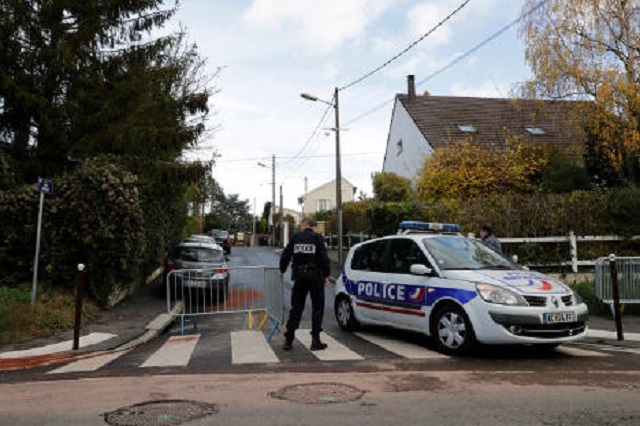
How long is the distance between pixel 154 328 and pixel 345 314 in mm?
3552

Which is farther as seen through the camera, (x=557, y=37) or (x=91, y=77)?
(x=557, y=37)

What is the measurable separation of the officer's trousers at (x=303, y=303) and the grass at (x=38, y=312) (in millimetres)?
4397

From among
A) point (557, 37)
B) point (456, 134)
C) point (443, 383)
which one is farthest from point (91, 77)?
point (456, 134)

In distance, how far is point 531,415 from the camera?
4219mm

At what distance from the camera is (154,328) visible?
10.1 meters

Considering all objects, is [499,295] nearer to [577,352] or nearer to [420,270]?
[420,270]

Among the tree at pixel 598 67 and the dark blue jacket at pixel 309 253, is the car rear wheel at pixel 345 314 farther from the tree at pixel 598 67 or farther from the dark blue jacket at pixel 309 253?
the tree at pixel 598 67

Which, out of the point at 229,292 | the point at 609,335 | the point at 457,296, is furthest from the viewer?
the point at 229,292

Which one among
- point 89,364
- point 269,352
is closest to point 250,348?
point 269,352

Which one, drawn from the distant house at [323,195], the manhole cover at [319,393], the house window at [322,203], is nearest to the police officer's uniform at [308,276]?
the manhole cover at [319,393]

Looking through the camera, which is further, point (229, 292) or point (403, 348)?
point (229, 292)

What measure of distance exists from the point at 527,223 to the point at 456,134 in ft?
51.4

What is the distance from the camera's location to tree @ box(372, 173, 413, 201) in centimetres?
2702

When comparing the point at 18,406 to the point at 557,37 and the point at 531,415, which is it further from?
the point at 557,37
